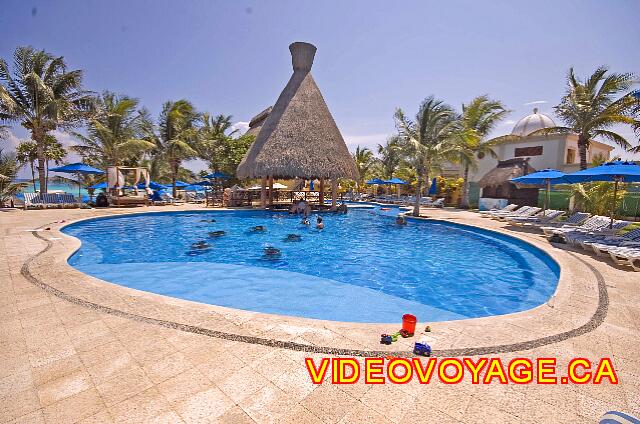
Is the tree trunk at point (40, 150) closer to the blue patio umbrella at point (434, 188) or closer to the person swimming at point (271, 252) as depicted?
the person swimming at point (271, 252)

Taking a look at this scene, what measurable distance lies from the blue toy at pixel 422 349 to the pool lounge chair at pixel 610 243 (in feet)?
23.1

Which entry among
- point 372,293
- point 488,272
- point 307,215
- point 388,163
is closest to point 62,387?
point 372,293

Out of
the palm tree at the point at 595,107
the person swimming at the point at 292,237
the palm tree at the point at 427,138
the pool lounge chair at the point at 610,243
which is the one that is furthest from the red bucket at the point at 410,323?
the palm tree at the point at 595,107

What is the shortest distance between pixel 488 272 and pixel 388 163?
89.7 feet

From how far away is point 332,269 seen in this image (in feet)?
26.0

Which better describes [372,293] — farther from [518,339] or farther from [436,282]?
[518,339]

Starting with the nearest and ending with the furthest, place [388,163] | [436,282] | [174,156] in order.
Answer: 1. [436,282]
2. [174,156]
3. [388,163]

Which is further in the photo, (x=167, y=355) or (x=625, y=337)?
(x=625, y=337)

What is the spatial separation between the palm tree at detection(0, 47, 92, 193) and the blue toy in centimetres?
2211

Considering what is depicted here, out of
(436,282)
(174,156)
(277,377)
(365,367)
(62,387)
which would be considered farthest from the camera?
(174,156)

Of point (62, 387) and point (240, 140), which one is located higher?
point (240, 140)

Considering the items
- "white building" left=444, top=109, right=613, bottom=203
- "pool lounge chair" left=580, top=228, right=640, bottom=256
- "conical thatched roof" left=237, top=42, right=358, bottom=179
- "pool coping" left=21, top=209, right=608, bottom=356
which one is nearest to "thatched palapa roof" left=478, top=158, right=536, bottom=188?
"white building" left=444, top=109, right=613, bottom=203

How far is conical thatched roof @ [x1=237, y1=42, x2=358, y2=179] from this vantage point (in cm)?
1738

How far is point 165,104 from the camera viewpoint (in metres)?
25.0
